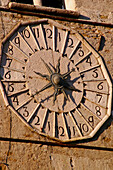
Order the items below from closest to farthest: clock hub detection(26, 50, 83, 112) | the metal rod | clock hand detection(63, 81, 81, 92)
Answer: clock hub detection(26, 50, 83, 112)
clock hand detection(63, 81, 81, 92)
the metal rod

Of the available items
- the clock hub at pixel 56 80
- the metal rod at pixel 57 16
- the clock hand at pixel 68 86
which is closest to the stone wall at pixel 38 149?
the metal rod at pixel 57 16

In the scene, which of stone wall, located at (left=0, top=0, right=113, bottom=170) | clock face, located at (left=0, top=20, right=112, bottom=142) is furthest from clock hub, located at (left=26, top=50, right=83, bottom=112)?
stone wall, located at (left=0, top=0, right=113, bottom=170)

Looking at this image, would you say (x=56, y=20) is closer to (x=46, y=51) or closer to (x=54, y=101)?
(x=46, y=51)

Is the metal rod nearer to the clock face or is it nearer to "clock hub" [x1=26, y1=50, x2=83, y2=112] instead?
the clock face

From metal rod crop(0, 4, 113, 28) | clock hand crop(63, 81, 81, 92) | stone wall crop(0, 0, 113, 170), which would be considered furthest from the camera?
metal rod crop(0, 4, 113, 28)

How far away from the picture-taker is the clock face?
10.6 m

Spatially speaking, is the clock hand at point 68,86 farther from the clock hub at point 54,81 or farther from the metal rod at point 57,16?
the metal rod at point 57,16

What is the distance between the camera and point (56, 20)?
11422 millimetres

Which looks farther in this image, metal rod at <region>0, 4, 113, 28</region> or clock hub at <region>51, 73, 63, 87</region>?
metal rod at <region>0, 4, 113, 28</region>

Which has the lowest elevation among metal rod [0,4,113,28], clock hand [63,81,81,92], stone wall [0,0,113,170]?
stone wall [0,0,113,170]

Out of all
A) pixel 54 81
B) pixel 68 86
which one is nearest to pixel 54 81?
pixel 54 81

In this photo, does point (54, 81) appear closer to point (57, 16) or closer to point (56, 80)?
point (56, 80)

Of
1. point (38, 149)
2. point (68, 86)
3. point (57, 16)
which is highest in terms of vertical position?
point (57, 16)

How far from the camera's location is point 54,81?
10828 millimetres
